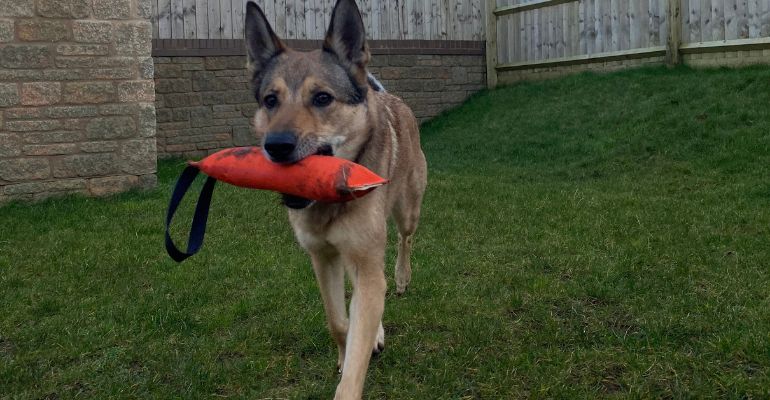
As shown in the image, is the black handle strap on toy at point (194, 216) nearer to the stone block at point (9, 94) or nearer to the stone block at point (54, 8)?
the stone block at point (9, 94)

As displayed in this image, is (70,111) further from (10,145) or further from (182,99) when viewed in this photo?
(182,99)

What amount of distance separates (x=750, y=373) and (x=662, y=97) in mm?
7827

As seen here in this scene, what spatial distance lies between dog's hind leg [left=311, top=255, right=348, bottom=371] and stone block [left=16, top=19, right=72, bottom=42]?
581 cm

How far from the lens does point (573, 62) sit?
1324 centimetres

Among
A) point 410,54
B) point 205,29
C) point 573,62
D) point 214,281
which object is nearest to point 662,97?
point 573,62

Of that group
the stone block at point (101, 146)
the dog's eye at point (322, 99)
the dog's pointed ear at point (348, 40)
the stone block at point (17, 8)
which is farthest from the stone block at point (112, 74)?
the dog's eye at point (322, 99)

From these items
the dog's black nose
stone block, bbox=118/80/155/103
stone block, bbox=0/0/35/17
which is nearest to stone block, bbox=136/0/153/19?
stone block, bbox=118/80/155/103

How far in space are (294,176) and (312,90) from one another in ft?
1.54

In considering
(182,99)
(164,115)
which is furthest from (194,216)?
(182,99)

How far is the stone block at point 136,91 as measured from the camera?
838 centimetres

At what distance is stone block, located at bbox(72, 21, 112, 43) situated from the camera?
802cm

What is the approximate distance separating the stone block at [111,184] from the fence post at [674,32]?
808cm

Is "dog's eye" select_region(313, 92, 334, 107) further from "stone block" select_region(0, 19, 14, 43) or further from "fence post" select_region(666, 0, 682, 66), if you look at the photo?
"fence post" select_region(666, 0, 682, 66)

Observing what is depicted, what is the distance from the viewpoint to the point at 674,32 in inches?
448
